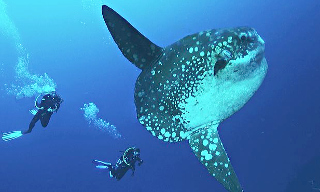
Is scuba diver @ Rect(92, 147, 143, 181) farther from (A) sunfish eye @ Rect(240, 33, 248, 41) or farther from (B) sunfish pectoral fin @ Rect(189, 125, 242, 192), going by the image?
(A) sunfish eye @ Rect(240, 33, 248, 41)

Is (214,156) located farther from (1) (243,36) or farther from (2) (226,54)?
(1) (243,36)

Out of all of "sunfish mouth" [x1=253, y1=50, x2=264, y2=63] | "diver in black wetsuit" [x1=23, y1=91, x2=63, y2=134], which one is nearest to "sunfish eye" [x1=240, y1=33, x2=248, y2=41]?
"sunfish mouth" [x1=253, y1=50, x2=264, y2=63]

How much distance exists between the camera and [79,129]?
33.5 metres

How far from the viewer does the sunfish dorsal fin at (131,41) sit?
9.08 ft

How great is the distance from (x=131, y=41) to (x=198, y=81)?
819 millimetres

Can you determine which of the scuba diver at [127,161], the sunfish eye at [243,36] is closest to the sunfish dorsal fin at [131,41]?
the sunfish eye at [243,36]

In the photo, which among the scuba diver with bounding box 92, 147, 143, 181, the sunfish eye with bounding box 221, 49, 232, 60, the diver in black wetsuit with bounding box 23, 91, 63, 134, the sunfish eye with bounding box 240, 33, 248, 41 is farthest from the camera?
the scuba diver with bounding box 92, 147, 143, 181

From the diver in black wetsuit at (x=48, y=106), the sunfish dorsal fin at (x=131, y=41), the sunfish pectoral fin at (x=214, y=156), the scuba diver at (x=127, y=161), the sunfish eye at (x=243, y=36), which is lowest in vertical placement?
the sunfish pectoral fin at (x=214, y=156)

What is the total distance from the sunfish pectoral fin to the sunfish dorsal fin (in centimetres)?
97

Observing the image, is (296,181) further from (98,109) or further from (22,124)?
(22,124)

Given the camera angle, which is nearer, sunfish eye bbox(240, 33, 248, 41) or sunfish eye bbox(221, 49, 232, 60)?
sunfish eye bbox(221, 49, 232, 60)

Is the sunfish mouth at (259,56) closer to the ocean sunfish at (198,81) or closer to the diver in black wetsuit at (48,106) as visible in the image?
the ocean sunfish at (198,81)

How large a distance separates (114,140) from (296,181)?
19097 millimetres

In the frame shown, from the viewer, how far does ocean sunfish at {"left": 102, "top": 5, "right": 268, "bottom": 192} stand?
265 centimetres
